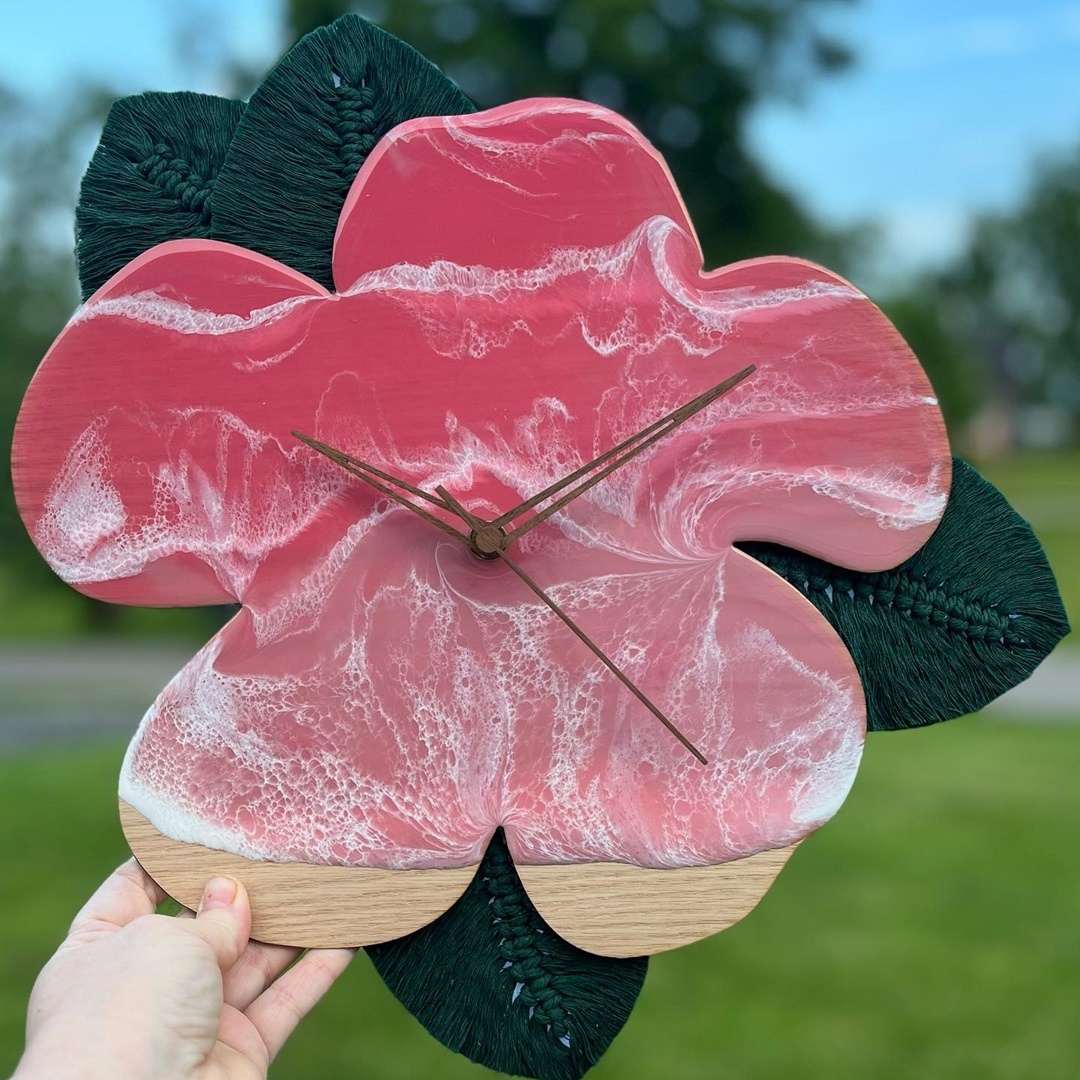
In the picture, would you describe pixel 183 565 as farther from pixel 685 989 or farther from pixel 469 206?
pixel 685 989

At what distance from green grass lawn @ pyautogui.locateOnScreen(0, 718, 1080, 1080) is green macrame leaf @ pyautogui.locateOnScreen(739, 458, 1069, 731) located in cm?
104

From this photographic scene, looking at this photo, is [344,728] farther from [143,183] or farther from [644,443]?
[143,183]

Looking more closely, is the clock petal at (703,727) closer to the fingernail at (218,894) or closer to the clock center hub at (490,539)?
the clock center hub at (490,539)

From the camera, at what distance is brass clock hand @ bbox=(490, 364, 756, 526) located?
0.89 m

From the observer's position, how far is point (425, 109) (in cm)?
96

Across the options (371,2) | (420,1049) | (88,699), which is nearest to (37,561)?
(88,699)

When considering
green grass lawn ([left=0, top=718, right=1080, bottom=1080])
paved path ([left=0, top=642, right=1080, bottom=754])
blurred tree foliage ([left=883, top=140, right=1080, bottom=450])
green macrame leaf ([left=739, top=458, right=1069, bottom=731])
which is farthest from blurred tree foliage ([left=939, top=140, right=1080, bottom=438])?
green macrame leaf ([left=739, top=458, right=1069, bottom=731])

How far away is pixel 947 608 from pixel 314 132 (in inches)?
28.8

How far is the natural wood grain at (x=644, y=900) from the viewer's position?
3.08ft

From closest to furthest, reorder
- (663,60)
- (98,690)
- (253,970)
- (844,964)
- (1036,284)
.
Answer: (253,970), (844,964), (663,60), (98,690), (1036,284)

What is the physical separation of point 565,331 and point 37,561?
5.62m

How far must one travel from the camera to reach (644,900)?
0.94 m

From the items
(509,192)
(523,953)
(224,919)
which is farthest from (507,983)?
(509,192)

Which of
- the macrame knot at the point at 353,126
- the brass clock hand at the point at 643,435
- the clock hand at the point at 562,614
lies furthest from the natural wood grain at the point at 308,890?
the macrame knot at the point at 353,126
